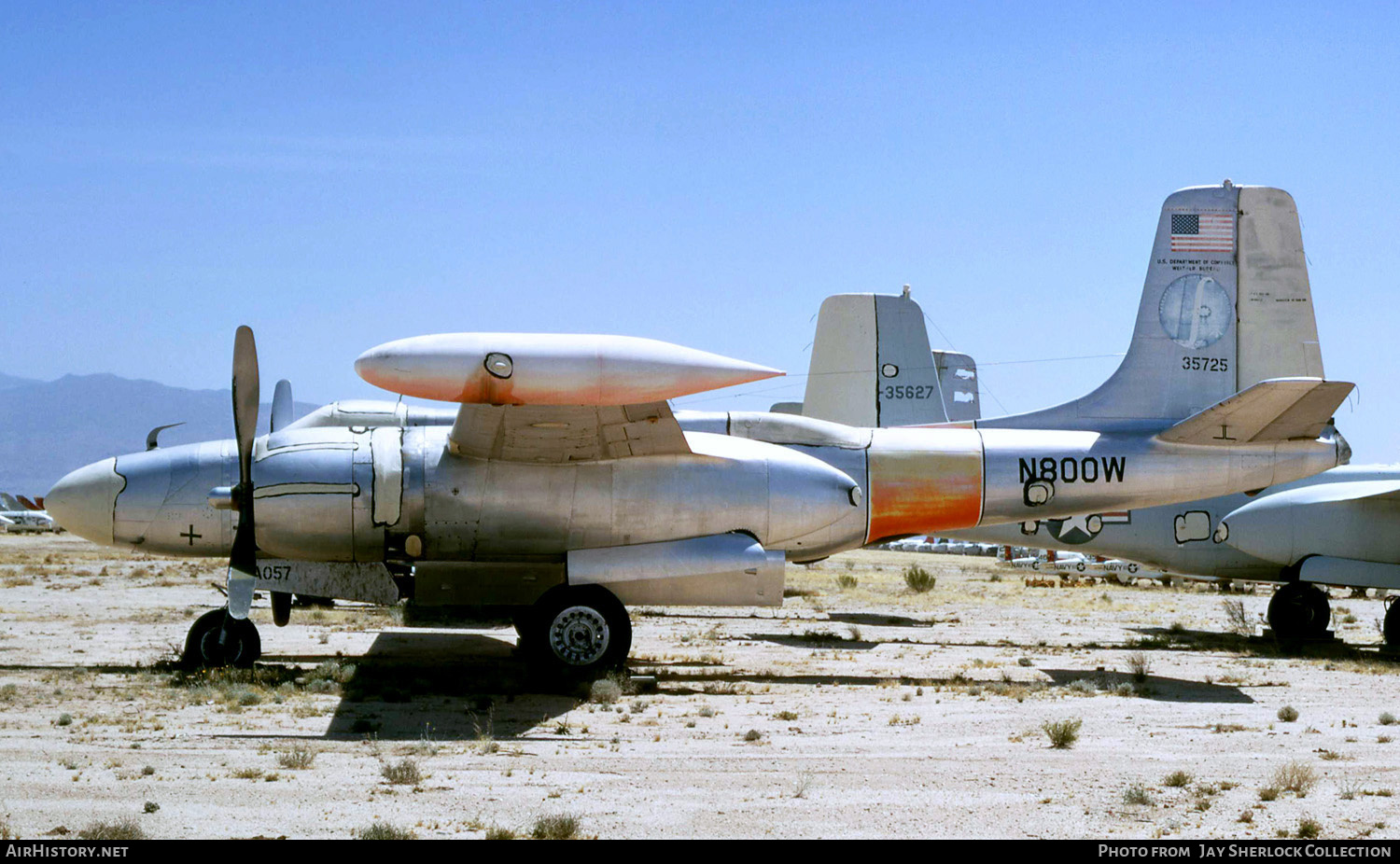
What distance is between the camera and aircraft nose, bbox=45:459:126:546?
13.7m

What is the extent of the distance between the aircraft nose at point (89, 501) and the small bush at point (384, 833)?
8.40m

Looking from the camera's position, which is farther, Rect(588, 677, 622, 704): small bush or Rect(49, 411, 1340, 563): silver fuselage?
Rect(49, 411, 1340, 563): silver fuselage

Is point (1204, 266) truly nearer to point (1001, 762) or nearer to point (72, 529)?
point (1001, 762)

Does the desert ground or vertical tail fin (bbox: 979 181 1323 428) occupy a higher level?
vertical tail fin (bbox: 979 181 1323 428)

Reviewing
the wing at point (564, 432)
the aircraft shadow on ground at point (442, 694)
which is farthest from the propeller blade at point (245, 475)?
the wing at point (564, 432)

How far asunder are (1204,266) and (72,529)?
14.3 metres

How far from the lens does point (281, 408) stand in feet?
58.1

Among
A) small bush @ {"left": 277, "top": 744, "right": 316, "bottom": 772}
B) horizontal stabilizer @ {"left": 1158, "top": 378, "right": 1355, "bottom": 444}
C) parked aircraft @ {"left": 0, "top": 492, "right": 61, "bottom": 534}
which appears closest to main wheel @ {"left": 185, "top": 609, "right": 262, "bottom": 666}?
small bush @ {"left": 277, "top": 744, "right": 316, "bottom": 772}

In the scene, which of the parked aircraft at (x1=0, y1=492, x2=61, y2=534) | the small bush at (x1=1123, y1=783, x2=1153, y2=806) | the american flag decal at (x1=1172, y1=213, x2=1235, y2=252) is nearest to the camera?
the small bush at (x1=1123, y1=783, x2=1153, y2=806)

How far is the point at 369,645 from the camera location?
1708 cm

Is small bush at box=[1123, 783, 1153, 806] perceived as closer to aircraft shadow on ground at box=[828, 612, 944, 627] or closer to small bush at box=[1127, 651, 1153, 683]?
small bush at box=[1127, 651, 1153, 683]

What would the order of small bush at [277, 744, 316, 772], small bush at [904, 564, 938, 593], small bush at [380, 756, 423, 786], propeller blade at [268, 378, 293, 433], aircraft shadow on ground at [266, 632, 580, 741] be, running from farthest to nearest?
small bush at [904, 564, 938, 593], propeller blade at [268, 378, 293, 433], aircraft shadow on ground at [266, 632, 580, 741], small bush at [277, 744, 316, 772], small bush at [380, 756, 423, 786]

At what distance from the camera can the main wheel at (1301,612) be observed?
66.5 ft

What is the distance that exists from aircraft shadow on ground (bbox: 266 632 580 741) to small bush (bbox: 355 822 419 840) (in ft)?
10.3
